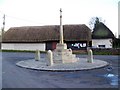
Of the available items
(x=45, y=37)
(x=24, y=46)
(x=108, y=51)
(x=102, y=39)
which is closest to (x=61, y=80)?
(x=108, y=51)

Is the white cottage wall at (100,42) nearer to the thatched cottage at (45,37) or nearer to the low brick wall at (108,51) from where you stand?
the thatched cottage at (45,37)

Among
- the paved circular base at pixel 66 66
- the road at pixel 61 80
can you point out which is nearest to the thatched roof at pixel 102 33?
the paved circular base at pixel 66 66

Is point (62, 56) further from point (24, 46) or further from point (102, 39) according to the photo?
point (24, 46)

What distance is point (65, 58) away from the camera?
2088cm

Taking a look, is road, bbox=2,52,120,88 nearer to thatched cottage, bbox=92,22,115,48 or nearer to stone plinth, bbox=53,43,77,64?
stone plinth, bbox=53,43,77,64

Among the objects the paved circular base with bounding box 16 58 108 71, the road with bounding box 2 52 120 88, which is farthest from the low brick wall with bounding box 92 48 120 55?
the road with bounding box 2 52 120 88

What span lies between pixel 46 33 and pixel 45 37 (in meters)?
1.46

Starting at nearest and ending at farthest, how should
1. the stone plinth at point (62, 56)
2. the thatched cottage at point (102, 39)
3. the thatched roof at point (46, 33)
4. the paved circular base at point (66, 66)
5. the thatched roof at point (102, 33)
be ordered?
1. the paved circular base at point (66, 66)
2. the stone plinth at point (62, 56)
3. the thatched roof at point (46, 33)
4. the thatched cottage at point (102, 39)
5. the thatched roof at point (102, 33)

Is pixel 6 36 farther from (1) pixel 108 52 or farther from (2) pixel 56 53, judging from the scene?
(2) pixel 56 53

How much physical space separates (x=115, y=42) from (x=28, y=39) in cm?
1861

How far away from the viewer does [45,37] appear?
46156 millimetres

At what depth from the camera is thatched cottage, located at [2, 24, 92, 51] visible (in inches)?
1748

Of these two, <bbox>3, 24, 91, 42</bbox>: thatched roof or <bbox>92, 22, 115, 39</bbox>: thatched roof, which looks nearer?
<bbox>3, 24, 91, 42</bbox>: thatched roof

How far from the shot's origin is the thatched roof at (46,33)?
4478 cm
